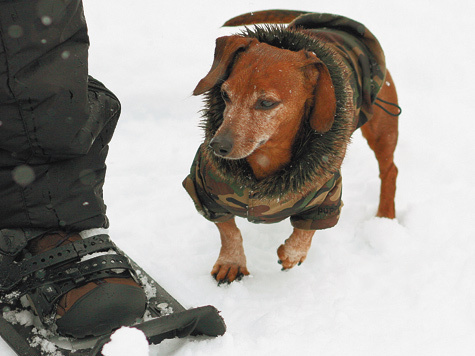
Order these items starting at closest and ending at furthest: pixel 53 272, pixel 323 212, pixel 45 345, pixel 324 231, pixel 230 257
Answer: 1. pixel 45 345
2. pixel 53 272
3. pixel 323 212
4. pixel 230 257
5. pixel 324 231

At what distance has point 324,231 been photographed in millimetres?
2465

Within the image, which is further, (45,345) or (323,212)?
(323,212)

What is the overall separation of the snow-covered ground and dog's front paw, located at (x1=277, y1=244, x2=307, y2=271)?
0.08 m

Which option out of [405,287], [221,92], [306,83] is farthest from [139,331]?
[405,287]

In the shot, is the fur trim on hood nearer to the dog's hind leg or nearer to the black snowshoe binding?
the black snowshoe binding

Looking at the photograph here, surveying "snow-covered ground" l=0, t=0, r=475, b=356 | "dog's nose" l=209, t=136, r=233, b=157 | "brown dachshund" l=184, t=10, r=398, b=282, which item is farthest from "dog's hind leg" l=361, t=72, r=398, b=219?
"dog's nose" l=209, t=136, r=233, b=157

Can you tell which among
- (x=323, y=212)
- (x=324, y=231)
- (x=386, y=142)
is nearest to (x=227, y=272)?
(x=323, y=212)

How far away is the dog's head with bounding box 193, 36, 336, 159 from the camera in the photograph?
1684 millimetres

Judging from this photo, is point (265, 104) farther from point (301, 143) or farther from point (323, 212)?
point (323, 212)

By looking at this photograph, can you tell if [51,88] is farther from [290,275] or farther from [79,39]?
[290,275]

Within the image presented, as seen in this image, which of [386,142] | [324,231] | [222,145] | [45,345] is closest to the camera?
[45,345]

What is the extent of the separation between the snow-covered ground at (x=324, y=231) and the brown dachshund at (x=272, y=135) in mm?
238

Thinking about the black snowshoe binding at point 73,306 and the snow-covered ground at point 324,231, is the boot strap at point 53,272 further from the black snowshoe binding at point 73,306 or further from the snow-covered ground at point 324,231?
the snow-covered ground at point 324,231

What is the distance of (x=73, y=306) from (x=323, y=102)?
1.08 metres
